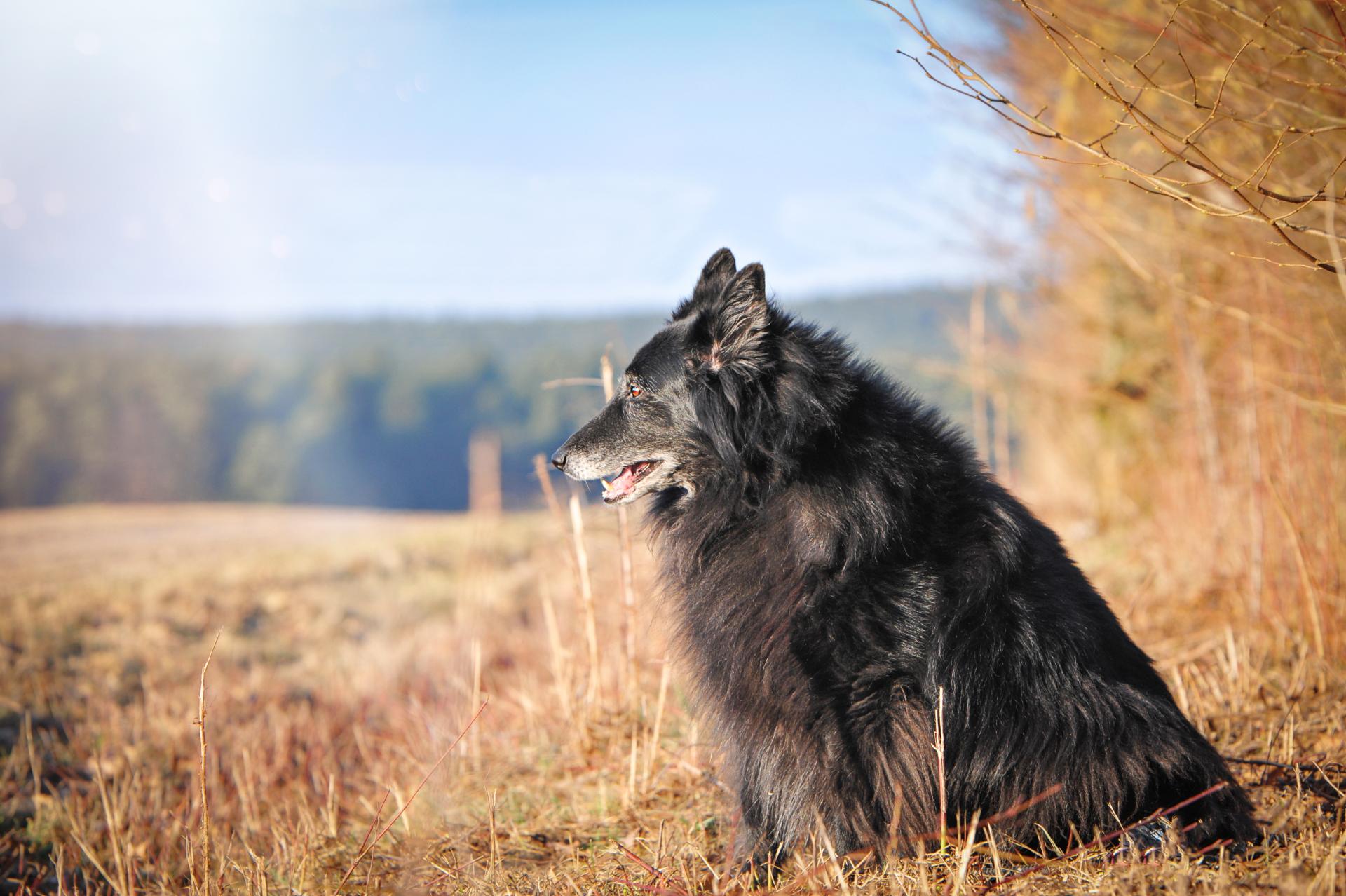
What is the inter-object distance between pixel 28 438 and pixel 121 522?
2350cm

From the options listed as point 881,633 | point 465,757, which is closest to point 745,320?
point 881,633

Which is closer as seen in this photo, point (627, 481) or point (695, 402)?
point (695, 402)

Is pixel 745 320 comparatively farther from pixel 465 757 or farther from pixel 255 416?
pixel 255 416

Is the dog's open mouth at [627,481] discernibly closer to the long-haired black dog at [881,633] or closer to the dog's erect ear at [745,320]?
the long-haired black dog at [881,633]

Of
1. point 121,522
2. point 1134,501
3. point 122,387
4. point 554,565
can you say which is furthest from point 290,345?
point 1134,501

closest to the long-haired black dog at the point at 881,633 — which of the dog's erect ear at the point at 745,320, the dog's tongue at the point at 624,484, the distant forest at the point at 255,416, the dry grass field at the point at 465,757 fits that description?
the dog's erect ear at the point at 745,320

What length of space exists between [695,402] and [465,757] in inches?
102

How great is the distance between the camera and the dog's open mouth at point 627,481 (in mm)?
3176

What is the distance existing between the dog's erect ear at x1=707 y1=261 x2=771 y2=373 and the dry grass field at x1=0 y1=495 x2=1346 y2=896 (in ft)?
3.88

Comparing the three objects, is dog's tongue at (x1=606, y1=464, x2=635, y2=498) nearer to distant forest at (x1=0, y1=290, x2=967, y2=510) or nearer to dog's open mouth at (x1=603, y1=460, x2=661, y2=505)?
dog's open mouth at (x1=603, y1=460, x2=661, y2=505)

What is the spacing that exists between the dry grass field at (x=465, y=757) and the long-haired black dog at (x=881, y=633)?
A: 0.19 meters

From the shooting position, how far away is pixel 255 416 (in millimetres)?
46750

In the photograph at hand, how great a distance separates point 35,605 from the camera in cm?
932

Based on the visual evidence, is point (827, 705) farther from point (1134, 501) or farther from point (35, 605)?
point (35, 605)
